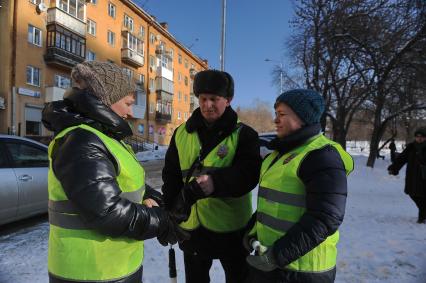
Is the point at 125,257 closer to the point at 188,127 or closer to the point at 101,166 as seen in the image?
the point at 101,166

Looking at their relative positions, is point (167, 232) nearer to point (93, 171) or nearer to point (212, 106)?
point (93, 171)

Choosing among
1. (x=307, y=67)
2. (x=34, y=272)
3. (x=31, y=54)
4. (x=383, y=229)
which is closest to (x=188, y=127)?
(x=34, y=272)

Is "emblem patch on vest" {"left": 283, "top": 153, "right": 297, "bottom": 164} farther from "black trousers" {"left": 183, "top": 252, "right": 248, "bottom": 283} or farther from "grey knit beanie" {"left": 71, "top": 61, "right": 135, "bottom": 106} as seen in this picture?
"grey knit beanie" {"left": 71, "top": 61, "right": 135, "bottom": 106}

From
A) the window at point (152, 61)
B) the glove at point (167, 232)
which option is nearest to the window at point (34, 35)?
the window at point (152, 61)

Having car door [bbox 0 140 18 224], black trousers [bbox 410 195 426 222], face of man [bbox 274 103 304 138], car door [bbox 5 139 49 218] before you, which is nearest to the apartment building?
car door [bbox 5 139 49 218]

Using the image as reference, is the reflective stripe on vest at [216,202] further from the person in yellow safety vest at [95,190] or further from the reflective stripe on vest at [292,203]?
the person in yellow safety vest at [95,190]

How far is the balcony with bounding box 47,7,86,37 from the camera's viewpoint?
79.0 feet

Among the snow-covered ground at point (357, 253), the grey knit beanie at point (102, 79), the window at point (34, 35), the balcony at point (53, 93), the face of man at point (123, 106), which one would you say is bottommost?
the snow-covered ground at point (357, 253)

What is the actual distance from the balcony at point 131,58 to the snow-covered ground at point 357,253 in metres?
29.5

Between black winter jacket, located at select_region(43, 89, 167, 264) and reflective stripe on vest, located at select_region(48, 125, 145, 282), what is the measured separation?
5 cm

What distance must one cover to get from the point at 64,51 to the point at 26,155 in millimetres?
21160

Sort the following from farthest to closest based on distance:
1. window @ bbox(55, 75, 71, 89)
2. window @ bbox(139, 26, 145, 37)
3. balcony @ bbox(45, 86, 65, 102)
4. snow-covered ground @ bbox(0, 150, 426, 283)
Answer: window @ bbox(139, 26, 145, 37) → window @ bbox(55, 75, 71, 89) → balcony @ bbox(45, 86, 65, 102) → snow-covered ground @ bbox(0, 150, 426, 283)

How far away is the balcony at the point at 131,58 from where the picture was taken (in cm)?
3334

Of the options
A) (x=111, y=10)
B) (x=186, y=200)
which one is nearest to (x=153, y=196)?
(x=186, y=200)
